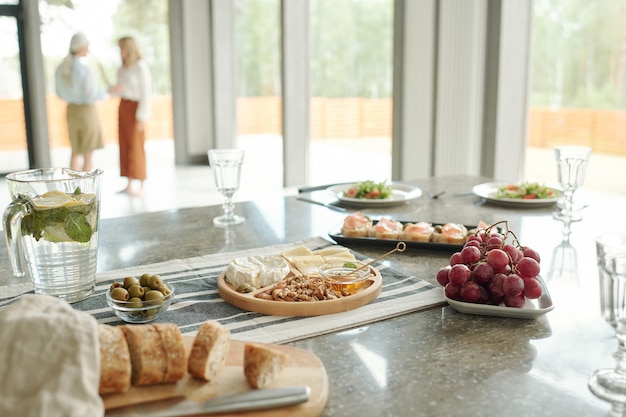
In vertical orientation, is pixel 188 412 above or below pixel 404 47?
below

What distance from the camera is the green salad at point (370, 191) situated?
2.03 meters

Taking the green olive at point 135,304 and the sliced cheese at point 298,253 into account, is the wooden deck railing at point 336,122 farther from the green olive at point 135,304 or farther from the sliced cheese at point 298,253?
the green olive at point 135,304

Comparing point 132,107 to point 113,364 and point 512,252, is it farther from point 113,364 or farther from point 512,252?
point 113,364

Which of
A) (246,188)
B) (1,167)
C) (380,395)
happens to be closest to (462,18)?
(246,188)

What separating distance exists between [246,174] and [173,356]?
6634mm

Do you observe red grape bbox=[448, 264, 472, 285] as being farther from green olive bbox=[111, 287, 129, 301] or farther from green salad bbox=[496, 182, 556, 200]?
green salad bbox=[496, 182, 556, 200]

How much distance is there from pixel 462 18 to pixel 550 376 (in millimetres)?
3439

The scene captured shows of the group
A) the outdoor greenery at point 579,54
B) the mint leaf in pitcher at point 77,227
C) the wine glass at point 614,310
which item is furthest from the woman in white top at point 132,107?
the wine glass at point 614,310

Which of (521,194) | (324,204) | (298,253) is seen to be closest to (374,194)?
(324,204)

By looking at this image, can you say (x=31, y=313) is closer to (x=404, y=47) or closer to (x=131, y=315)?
(x=131, y=315)

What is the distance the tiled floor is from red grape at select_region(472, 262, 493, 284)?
338 centimetres

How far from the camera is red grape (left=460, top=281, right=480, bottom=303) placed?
3.50ft

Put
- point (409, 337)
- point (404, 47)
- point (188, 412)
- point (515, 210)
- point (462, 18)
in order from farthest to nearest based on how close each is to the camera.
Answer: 1. point (404, 47)
2. point (462, 18)
3. point (515, 210)
4. point (409, 337)
5. point (188, 412)

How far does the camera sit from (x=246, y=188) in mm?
6469
